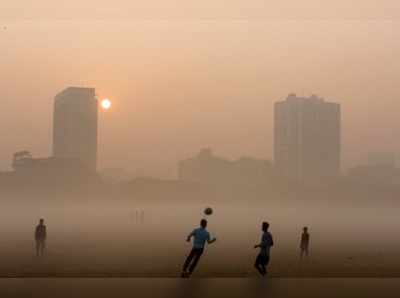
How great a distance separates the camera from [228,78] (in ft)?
43.4

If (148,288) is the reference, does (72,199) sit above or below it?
above

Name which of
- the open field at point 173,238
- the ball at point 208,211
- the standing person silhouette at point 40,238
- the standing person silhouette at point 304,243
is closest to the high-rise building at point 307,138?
the open field at point 173,238

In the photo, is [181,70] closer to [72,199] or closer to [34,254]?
[72,199]

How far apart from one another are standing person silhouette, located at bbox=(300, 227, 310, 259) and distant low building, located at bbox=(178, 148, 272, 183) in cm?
125

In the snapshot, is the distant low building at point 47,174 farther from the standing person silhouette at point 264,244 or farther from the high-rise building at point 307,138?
the high-rise building at point 307,138

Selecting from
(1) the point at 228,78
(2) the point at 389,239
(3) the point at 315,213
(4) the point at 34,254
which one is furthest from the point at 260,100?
(4) the point at 34,254

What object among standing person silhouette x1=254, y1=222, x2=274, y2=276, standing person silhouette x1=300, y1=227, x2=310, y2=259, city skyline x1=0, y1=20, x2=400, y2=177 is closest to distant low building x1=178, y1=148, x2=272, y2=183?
city skyline x1=0, y1=20, x2=400, y2=177

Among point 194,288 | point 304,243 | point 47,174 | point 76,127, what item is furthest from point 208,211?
A: point 47,174

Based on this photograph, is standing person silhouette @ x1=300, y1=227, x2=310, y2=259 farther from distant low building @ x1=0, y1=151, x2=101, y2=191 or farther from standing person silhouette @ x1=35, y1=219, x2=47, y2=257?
standing person silhouette @ x1=35, y1=219, x2=47, y2=257

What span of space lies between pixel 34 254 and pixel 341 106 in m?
6.41

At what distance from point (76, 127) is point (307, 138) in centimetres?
448

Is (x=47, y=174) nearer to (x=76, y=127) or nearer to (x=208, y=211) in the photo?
(x=76, y=127)

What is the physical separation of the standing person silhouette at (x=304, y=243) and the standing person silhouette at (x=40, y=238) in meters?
4.83

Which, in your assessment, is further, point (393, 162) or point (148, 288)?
point (393, 162)
